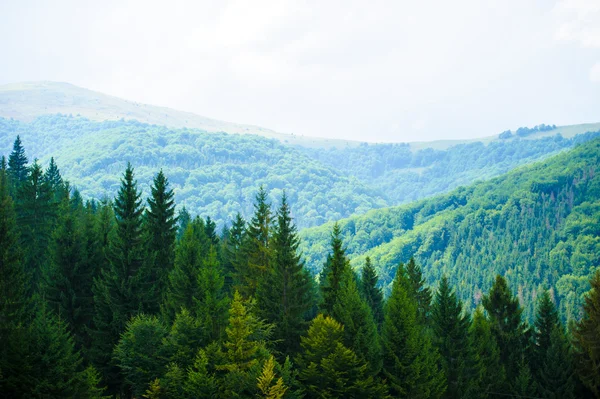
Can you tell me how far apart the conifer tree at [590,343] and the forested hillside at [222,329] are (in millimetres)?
136

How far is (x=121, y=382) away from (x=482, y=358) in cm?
3103

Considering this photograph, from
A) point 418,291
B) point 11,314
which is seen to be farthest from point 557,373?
point 11,314

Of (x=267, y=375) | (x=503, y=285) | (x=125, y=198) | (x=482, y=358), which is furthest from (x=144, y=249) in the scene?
(x=503, y=285)

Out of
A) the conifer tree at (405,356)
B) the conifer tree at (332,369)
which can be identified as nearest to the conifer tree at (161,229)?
the conifer tree at (332,369)

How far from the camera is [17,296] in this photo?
1470 inches

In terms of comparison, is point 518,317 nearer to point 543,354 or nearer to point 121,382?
point 543,354

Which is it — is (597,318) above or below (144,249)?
below

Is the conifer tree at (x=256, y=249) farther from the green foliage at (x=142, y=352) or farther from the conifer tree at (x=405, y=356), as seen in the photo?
the conifer tree at (x=405, y=356)

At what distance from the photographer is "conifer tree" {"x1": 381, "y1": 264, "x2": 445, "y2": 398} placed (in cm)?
4034

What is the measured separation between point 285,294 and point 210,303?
23.7 ft

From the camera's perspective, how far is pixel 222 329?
3819cm

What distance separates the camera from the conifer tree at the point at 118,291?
39969 mm

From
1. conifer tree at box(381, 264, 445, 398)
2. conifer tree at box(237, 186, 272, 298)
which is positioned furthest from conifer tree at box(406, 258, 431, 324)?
conifer tree at box(237, 186, 272, 298)

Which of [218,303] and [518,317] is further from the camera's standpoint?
[518,317]
